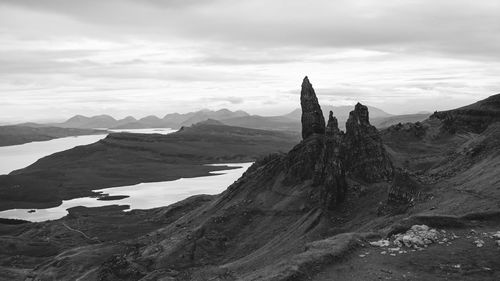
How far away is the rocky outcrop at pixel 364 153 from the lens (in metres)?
67.2

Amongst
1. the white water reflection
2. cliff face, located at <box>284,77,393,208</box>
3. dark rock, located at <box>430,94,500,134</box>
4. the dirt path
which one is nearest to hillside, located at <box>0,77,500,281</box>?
the dirt path

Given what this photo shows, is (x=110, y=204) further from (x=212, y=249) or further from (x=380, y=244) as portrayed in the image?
(x=380, y=244)

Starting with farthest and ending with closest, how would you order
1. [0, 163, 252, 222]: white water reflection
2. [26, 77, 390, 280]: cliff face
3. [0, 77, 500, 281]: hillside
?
1. [0, 163, 252, 222]: white water reflection
2. [26, 77, 390, 280]: cliff face
3. [0, 77, 500, 281]: hillside

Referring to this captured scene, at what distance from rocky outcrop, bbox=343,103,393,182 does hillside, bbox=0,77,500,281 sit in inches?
6.2

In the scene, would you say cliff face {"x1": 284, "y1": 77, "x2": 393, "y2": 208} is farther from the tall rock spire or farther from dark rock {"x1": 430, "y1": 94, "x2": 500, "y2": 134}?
dark rock {"x1": 430, "y1": 94, "x2": 500, "y2": 134}

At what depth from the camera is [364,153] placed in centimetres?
6925

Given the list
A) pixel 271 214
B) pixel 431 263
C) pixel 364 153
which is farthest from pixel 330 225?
pixel 431 263

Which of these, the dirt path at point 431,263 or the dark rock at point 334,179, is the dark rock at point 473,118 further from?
the dirt path at point 431,263

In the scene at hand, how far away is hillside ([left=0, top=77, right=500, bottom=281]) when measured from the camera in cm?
3362

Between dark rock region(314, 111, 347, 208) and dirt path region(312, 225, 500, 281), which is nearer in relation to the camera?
dirt path region(312, 225, 500, 281)

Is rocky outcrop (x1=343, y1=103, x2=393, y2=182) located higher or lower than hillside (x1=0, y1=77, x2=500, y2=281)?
higher

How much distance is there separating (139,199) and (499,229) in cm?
14390

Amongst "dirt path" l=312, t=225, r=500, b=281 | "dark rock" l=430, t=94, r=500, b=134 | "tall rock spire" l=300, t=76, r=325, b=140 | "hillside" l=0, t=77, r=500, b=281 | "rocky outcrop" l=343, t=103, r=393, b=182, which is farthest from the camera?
"dark rock" l=430, t=94, r=500, b=134

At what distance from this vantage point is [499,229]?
35.4 metres
